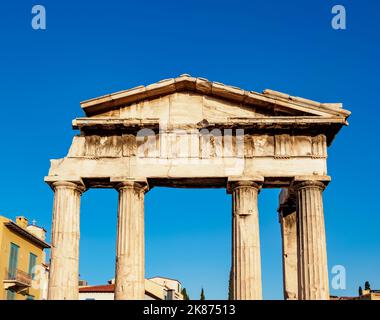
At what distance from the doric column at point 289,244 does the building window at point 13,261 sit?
16441 mm

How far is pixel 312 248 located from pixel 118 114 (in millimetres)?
6967

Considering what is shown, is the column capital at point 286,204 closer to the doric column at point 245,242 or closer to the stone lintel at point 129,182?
the doric column at point 245,242

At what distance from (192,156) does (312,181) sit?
356 cm

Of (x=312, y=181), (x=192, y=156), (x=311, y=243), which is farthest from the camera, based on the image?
(x=192, y=156)

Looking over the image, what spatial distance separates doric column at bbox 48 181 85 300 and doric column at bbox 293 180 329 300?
6433 mm

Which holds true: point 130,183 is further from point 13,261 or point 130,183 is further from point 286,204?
point 13,261

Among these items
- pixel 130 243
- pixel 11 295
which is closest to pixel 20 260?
pixel 11 295

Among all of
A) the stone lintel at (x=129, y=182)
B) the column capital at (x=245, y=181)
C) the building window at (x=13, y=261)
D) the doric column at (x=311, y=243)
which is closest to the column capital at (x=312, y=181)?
the doric column at (x=311, y=243)

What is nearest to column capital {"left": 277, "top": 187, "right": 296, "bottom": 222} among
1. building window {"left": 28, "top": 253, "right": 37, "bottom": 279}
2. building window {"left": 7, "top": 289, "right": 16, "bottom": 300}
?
building window {"left": 7, "top": 289, "right": 16, "bottom": 300}

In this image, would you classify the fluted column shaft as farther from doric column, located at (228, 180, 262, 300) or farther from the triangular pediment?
the triangular pediment

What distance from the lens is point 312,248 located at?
18.1m

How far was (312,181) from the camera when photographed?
60.8 feet

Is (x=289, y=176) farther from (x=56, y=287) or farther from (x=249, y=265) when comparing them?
(x=56, y=287)
